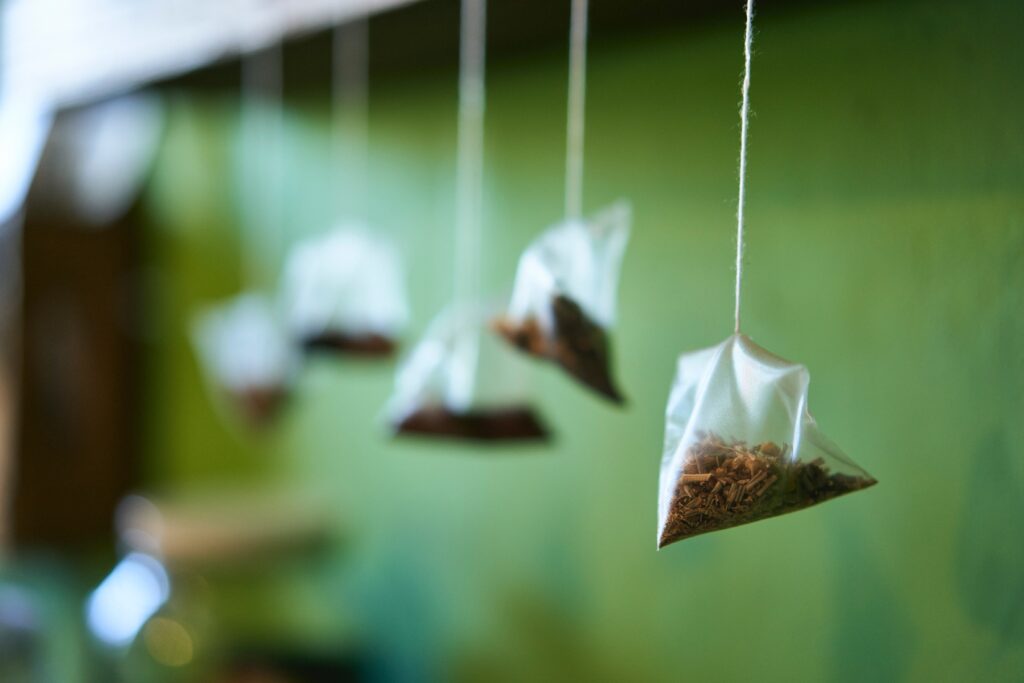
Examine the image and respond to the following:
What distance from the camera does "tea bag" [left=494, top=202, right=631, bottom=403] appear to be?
1.00m

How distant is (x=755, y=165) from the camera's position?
1.21m

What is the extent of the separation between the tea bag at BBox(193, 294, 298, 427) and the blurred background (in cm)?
5

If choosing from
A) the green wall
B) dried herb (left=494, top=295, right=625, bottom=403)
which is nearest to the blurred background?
the green wall

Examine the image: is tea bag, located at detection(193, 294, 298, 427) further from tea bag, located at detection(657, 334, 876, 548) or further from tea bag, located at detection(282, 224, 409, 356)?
tea bag, located at detection(657, 334, 876, 548)

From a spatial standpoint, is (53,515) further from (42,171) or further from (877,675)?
(877,675)

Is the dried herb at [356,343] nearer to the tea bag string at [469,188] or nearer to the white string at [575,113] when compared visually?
the tea bag string at [469,188]

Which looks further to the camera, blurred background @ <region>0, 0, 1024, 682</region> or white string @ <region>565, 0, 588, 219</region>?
white string @ <region>565, 0, 588, 219</region>

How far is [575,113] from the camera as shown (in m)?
1.46

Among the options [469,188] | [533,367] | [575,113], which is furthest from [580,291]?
[469,188]

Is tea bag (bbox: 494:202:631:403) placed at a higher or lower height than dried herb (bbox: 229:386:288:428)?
higher

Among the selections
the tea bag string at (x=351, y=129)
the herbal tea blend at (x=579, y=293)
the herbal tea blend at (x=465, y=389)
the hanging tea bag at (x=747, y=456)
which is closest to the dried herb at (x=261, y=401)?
the tea bag string at (x=351, y=129)

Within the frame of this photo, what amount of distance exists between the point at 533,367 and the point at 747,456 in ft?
2.00

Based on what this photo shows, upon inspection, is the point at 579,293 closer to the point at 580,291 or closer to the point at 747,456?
the point at 580,291

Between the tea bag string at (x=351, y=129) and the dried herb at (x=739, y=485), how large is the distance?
1064 mm
